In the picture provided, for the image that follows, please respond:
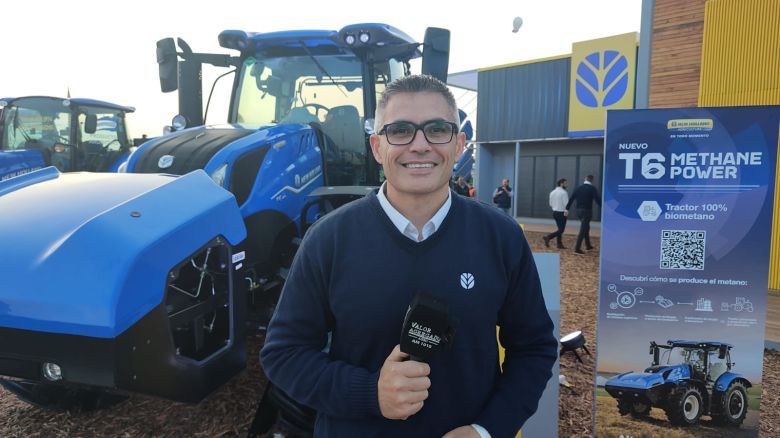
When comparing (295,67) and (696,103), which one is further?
(696,103)

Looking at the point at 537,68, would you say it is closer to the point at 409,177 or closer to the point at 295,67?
the point at 295,67

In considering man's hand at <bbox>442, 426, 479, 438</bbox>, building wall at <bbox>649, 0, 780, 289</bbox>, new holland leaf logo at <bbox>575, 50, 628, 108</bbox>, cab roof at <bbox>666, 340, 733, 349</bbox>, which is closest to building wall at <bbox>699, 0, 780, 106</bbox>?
building wall at <bbox>649, 0, 780, 289</bbox>

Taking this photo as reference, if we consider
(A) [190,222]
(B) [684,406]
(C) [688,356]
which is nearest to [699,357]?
(C) [688,356]

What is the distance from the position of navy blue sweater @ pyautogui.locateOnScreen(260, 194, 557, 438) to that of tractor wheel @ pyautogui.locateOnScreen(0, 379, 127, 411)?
2.72 metres

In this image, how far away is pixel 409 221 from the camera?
55.7 inches

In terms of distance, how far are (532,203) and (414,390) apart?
1782 centimetres

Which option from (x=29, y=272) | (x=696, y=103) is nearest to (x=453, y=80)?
(x=696, y=103)

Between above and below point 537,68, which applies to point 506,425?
below

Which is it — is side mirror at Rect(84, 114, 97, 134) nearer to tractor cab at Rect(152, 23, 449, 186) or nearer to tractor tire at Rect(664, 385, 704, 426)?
tractor cab at Rect(152, 23, 449, 186)

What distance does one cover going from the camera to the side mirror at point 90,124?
9.50m

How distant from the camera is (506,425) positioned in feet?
4.57

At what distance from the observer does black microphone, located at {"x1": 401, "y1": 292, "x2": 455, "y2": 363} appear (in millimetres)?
1183

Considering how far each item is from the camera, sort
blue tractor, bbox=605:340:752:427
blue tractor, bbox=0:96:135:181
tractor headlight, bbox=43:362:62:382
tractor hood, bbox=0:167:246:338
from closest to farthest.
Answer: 1. tractor hood, bbox=0:167:246:338
2. tractor headlight, bbox=43:362:62:382
3. blue tractor, bbox=605:340:752:427
4. blue tractor, bbox=0:96:135:181

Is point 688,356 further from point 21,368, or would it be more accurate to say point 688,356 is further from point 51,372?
point 21,368
